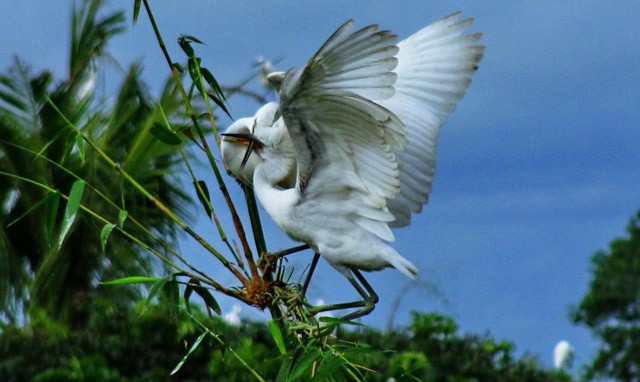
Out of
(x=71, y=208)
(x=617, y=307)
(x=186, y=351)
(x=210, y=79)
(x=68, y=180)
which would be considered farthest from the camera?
(x=617, y=307)

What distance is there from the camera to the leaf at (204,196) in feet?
6.42

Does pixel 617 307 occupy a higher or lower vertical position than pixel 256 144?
higher

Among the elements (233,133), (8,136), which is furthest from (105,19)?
(233,133)

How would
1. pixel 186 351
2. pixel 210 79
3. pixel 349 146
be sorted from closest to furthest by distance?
pixel 349 146 < pixel 210 79 < pixel 186 351

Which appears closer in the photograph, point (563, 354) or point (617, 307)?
point (563, 354)

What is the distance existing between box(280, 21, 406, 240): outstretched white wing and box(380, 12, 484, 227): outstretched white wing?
23 cm

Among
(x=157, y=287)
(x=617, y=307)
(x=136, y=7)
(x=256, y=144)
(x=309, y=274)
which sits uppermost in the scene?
(x=617, y=307)

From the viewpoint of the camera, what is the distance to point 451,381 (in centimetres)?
495

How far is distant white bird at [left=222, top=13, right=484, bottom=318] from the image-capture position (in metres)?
1.76

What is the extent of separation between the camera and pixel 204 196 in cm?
196

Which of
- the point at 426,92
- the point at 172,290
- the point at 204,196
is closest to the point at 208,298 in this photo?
the point at 172,290

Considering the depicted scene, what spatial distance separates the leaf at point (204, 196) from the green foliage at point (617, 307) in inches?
393

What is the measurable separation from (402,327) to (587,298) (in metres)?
7.10

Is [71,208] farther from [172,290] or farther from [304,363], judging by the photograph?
[304,363]
